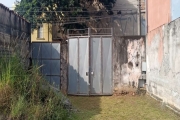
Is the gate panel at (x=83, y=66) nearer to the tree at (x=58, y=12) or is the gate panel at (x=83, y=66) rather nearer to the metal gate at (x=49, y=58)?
the metal gate at (x=49, y=58)

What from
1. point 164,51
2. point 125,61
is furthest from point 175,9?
point 125,61

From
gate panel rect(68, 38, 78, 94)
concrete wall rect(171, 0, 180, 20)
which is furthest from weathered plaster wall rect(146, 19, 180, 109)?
gate panel rect(68, 38, 78, 94)

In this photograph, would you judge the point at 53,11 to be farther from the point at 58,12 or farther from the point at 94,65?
the point at 94,65

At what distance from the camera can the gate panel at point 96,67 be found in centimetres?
919

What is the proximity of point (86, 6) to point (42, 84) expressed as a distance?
Result: 38.5 ft

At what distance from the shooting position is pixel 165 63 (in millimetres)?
6895

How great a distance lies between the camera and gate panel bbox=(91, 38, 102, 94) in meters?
9.19

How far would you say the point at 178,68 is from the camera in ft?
19.0

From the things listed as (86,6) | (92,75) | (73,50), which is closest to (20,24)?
(73,50)

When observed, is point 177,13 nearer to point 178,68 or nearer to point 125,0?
point 178,68

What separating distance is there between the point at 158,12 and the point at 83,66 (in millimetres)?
3509

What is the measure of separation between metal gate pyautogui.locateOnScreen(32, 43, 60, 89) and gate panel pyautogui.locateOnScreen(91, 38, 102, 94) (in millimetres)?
1485

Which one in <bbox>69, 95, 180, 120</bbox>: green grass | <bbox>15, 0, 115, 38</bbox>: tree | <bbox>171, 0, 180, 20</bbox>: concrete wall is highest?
<bbox>15, 0, 115, 38</bbox>: tree

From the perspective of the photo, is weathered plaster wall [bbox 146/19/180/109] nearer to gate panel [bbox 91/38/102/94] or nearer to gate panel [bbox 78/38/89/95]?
gate panel [bbox 91/38/102/94]
